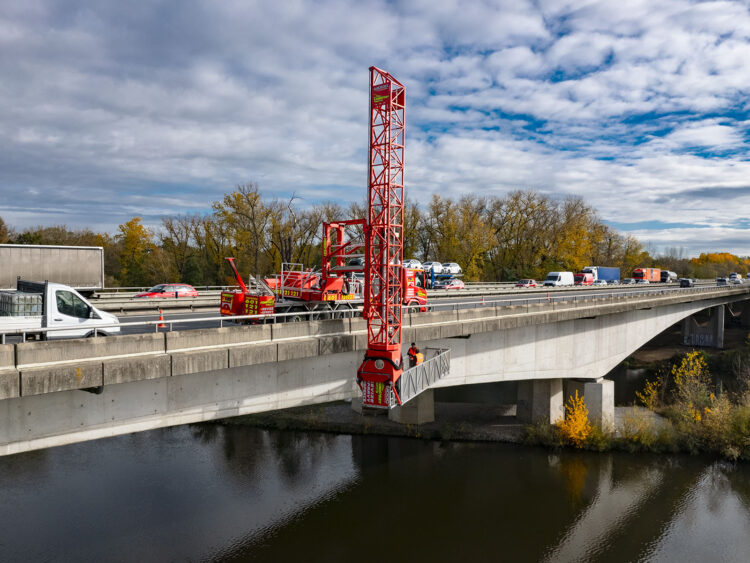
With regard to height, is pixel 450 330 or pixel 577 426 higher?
pixel 450 330

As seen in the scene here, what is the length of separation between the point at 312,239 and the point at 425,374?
46549 mm

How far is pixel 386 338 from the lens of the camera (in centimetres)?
1443

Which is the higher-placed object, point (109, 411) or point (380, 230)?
point (380, 230)

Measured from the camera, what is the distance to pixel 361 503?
63.6 feet

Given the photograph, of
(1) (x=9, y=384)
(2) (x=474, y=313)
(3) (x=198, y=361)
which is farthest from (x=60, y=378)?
(2) (x=474, y=313)

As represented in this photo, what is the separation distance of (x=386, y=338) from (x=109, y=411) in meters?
7.11

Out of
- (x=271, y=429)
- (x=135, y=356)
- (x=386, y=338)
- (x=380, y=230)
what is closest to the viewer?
(x=135, y=356)

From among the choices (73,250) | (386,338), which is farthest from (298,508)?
(73,250)

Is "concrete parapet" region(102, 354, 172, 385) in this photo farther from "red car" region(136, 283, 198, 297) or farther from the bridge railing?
"red car" region(136, 283, 198, 297)

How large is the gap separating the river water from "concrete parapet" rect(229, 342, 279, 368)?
7.67 metres

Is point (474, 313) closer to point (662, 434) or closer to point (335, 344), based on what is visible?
point (335, 344)

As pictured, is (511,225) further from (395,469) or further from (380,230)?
(380,230)

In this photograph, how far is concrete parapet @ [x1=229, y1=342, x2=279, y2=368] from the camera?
11281 millimetres

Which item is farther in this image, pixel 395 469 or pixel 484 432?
pixel 484 432
